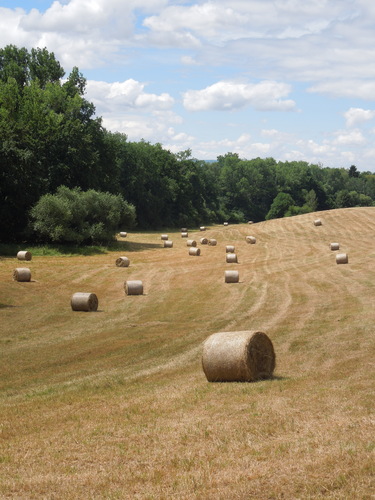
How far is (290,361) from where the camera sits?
1778cm

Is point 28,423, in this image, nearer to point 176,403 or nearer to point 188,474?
point 176,403

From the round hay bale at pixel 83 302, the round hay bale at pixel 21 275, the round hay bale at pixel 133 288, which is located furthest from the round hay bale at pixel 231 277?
the round hay bale at pixel 21 275

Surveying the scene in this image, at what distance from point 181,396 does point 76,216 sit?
46.6 metres

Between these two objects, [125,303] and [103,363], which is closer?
[103,363]

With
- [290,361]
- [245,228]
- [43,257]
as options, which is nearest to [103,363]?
[290,361]

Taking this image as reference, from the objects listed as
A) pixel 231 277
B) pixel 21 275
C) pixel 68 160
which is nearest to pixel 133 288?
pixel 231 277

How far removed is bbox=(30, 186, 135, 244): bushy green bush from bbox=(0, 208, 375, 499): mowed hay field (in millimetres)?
19003

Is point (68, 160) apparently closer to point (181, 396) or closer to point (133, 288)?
point (133, 288)

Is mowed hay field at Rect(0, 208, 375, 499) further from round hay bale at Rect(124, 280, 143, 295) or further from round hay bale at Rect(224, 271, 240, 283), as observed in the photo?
round hay bale at Rect(124, 280, 143, 295)

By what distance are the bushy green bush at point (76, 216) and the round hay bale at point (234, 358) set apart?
4262 cm

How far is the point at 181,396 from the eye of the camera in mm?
13742

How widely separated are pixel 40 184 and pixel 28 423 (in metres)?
50.5

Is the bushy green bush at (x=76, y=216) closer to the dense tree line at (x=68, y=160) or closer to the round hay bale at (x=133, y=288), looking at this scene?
the dense tree line at (x=68, y=160)

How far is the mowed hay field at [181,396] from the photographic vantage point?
8.79 m
